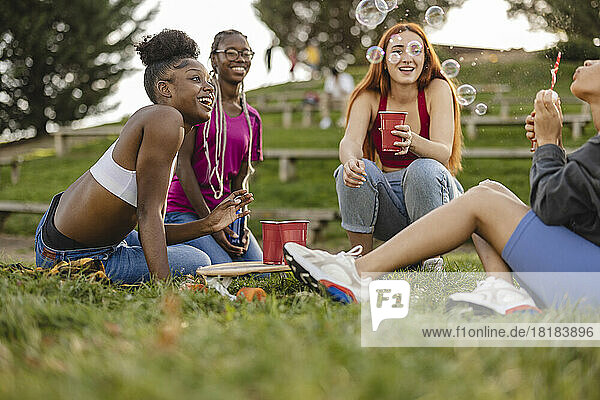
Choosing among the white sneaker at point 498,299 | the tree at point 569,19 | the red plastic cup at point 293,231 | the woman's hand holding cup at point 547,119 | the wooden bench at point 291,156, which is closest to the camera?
the white sneaker at point 498,299

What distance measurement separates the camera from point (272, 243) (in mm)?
2689

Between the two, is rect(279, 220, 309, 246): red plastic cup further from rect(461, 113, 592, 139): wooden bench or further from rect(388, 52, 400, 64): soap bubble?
rect(461, 113, 592, 139): wooden bench

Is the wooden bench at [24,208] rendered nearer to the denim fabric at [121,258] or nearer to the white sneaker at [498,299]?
the denim fabric at [121,258]

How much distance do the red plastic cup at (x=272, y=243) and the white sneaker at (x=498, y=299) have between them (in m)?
0.84

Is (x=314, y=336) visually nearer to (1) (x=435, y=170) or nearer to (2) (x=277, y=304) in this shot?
(2) (x=277, y=304)

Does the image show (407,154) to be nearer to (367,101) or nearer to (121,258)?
(367,101)

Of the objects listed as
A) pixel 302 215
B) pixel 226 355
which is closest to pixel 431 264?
pixel 226 355

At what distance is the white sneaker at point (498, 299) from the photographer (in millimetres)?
1927

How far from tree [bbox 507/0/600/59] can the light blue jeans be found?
84.3 inches

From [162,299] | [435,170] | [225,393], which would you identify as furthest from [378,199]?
[225,393]

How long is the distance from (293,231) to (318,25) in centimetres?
2063

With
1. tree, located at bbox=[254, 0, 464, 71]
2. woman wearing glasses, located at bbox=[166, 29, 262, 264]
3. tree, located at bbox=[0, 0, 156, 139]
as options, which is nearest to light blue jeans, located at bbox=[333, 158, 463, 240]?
woman wearing glasses, located at bbox=[166, 29, 262, 264]

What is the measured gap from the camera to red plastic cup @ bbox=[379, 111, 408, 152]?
2850 mm

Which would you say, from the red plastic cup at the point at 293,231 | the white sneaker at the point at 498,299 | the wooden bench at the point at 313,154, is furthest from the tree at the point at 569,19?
the white sneaker at the point at 498,299
